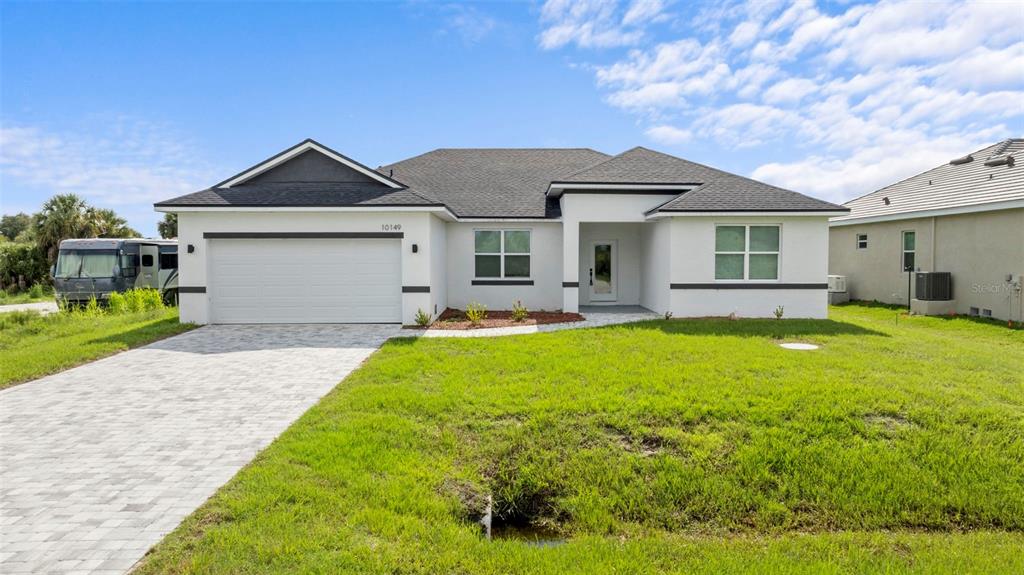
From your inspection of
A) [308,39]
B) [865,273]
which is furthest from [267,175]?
[865,273]

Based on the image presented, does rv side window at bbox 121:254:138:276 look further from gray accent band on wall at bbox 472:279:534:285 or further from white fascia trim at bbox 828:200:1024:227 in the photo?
white fascia trim at bbox 828:200:1024:227

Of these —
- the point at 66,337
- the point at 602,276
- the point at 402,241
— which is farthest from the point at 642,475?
the point at 66,337

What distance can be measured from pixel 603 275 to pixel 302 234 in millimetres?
10032

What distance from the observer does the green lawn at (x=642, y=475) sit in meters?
4.16

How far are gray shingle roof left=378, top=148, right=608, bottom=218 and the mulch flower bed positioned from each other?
318 centimetres

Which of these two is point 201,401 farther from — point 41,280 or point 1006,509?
point 41,280

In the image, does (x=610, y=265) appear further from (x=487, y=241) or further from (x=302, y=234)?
(x=302, y=234)

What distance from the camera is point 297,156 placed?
1565 cm

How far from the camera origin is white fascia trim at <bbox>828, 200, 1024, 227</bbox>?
49.6ft

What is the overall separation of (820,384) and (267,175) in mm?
14786

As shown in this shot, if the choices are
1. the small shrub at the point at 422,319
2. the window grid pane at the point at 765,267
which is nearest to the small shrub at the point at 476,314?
the small shrub at the point at 422,319

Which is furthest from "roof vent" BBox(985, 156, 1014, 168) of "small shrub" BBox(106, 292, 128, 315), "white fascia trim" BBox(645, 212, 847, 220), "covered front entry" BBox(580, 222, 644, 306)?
"small shrub" BBox(106, 292, 128, 315)

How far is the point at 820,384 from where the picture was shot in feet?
25.2

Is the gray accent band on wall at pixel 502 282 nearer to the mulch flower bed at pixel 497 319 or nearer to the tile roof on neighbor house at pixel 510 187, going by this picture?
the mulch flower bed at pixel 497 319
